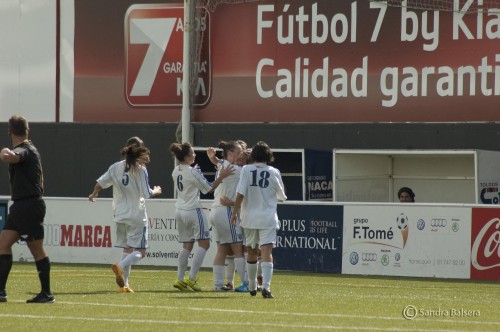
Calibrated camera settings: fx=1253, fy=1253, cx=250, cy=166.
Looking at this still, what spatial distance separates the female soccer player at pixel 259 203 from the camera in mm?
14914

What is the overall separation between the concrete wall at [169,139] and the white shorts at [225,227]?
1091 cm

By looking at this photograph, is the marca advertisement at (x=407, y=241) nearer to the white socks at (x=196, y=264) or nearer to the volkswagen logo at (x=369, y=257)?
the volkswagen logo at (x=369, y=257)

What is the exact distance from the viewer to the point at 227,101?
94.6 feet

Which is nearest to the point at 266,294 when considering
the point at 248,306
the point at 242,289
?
the point at 248,306

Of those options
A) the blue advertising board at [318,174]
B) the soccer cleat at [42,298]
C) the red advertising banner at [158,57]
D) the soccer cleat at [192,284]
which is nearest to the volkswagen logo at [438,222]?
the blue advertising board at [318,174]

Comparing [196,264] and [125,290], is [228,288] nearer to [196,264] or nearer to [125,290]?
[196,264]

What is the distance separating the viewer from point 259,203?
49.1 ft

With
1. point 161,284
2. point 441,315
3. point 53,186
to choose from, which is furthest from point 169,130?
point 441,315

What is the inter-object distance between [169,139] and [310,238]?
26.4ft

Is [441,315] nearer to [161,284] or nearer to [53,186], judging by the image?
[161,284]

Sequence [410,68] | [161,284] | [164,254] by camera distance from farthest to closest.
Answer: [410,68] < [164,254] < [161,284]

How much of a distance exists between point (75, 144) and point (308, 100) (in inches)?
236

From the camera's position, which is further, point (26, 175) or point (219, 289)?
point (219, 289)

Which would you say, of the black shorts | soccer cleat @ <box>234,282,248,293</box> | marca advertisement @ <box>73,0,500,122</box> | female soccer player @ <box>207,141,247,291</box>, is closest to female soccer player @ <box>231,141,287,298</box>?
soccer cleat @ <box>234,282,248,293</box>
